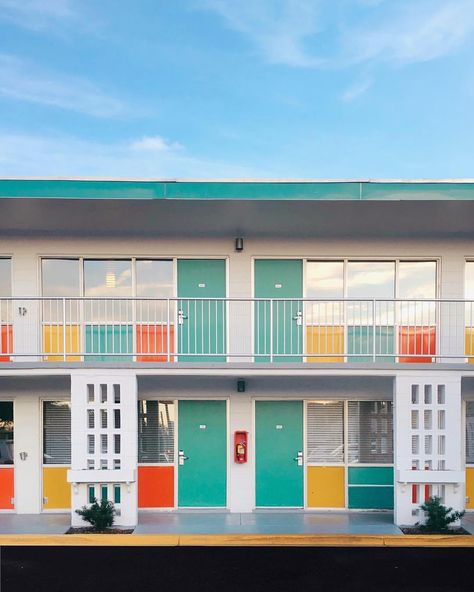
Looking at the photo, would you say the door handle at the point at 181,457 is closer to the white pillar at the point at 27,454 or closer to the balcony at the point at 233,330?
the balcony at the point at 233,330

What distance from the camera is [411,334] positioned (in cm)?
903

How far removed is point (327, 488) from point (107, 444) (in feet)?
13.8

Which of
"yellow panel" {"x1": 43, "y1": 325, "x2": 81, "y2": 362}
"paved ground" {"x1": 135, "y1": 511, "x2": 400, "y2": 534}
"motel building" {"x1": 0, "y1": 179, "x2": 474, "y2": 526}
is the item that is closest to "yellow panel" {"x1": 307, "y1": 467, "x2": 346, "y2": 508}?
"motel building" {"x1": 0, "y1": 179, "x2": 474, "y2": 526}

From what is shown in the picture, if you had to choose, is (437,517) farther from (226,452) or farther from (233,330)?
(233,330)

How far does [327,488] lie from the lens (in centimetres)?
884

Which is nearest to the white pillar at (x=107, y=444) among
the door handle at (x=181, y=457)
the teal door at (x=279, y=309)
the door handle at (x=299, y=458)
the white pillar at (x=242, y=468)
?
the door handle at (x=181, y=457)

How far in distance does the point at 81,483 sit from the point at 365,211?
6.68 meters

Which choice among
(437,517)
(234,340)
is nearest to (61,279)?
(234,340)

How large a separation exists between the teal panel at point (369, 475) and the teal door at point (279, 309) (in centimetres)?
240

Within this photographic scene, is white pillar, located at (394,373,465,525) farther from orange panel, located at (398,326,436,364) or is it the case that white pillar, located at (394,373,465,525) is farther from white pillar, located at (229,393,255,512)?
white pillar, located at (229,393,255,512)
